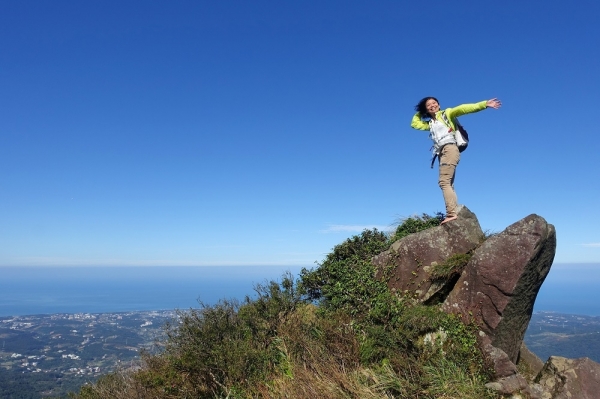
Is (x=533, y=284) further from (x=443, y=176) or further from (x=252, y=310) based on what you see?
(x=252, y=310)

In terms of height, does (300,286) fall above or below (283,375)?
above

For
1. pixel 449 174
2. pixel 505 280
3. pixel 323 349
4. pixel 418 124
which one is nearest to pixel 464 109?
pixel 418 124

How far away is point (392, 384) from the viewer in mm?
5848

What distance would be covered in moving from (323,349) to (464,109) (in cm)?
587

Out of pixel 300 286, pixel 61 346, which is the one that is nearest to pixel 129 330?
pixel 61 346

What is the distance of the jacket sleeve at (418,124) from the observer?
30.1 feet

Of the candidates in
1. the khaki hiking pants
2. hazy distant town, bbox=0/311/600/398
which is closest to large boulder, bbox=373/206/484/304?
the khaki hiking pants

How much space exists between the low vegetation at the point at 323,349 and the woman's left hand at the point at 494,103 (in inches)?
128

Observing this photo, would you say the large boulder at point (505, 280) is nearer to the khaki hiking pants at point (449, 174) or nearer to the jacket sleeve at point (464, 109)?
the khaki hiking pants at point (449, 174)

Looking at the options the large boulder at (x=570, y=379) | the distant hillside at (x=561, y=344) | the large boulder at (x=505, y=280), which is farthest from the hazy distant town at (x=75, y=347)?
the large boulder at (x=570, y=379)

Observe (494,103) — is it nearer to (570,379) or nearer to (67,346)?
(570,379)

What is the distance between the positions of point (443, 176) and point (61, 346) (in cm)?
14089

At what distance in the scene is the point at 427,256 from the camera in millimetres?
8422

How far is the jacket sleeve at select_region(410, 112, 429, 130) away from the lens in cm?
916
